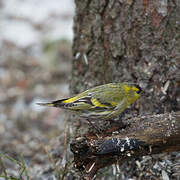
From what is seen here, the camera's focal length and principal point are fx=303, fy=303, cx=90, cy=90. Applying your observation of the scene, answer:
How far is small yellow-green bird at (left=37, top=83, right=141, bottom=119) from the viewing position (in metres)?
3.79

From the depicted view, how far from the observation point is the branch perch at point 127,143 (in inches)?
122

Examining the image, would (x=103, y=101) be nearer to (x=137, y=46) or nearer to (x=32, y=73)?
(x=137, y=46)

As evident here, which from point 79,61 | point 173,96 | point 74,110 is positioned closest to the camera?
point 74,110

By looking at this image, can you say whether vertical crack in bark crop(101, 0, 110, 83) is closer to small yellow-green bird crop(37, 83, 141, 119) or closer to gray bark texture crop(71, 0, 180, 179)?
gray bark texture crop(71, 0, 180, 179)

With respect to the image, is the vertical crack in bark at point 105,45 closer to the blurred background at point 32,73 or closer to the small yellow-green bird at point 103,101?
the small yellow-green bird at point 103,101

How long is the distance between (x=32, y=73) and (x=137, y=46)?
14.9 ft

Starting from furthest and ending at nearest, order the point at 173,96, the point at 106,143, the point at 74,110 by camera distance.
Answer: the point at 173,96, the point at 74,110, the point at 106,143

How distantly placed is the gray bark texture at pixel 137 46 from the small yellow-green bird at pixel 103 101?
0.19 metres

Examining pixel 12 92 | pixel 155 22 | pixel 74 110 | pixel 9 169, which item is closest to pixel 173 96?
pixel 155 22

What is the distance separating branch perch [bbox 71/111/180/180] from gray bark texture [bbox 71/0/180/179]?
457mm

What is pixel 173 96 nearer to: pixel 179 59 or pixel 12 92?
pixel 179 59

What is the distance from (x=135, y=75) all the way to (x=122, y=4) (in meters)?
0.96

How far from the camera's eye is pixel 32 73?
8.00m

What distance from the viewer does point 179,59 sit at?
395cm
